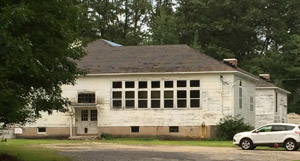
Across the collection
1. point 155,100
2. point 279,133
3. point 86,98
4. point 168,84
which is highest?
point 168,84

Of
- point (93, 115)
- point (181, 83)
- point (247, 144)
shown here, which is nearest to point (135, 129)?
point (93, 115)

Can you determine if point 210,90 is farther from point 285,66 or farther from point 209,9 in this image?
point 209,9

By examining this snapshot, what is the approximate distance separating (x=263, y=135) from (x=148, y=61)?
16158mm

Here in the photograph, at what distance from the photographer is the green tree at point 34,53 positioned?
1838 cm

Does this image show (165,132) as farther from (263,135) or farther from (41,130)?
(263,135)

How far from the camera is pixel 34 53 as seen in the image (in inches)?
806

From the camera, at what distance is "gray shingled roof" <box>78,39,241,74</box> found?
44.5 metres

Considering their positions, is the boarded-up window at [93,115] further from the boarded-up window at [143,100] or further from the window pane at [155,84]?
the window pane at [155,84]

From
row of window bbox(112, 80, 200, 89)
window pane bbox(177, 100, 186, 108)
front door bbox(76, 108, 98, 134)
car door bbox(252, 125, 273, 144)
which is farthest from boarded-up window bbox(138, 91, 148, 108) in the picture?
car door bbox(252, 125, 273, 144)

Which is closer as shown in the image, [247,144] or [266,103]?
[247,144]

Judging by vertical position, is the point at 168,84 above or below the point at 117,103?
above

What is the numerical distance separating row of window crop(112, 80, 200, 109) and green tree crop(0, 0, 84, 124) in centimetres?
2072

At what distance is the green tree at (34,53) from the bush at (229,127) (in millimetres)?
20536

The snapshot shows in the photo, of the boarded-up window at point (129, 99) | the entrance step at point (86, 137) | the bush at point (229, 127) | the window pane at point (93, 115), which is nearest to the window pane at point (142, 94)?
the boarded-up window at point (129, 99)
